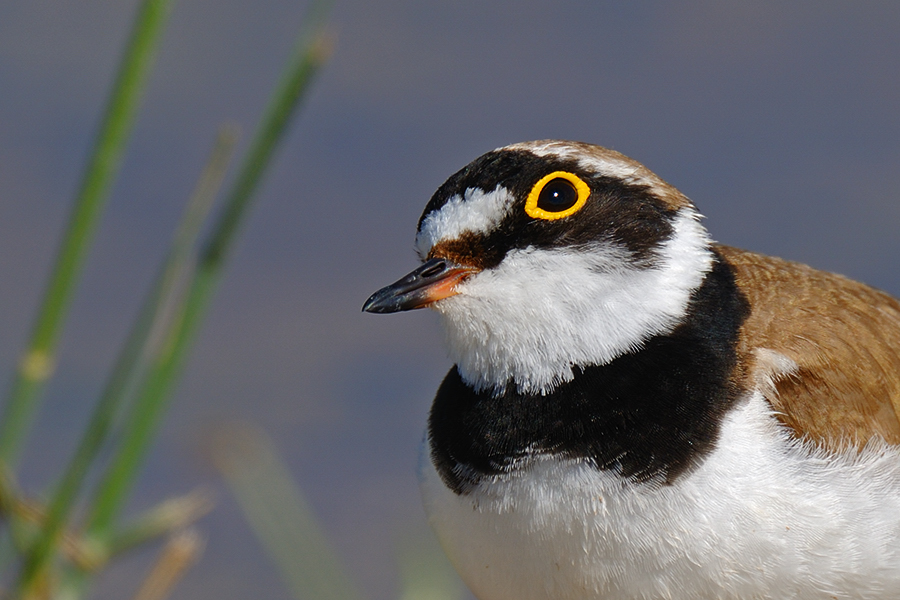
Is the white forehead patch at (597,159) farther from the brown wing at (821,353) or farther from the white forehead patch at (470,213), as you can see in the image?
the brown wing at (821,353)

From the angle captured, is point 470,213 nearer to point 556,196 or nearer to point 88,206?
point 556,196

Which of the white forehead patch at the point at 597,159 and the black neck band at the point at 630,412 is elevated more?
the white forehead patch at the point at 597,159

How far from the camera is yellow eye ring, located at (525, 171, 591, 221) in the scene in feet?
11.3

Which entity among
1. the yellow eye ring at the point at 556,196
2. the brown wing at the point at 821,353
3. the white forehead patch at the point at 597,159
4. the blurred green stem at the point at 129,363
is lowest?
the blurred green stem at the point at 129,363

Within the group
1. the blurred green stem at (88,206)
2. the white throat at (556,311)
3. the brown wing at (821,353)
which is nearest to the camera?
the blurred green stem at (88,206)

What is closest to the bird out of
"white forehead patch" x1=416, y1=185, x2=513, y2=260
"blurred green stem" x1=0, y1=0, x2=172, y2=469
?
"white forehead patch" x1=416, y1=185, x2=513, y2=260

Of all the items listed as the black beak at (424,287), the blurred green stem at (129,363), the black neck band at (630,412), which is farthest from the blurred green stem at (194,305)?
the black neck band at (630,412)

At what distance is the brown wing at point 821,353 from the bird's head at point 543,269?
1.12 feet

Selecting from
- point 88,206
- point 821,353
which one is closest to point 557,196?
point 821,353

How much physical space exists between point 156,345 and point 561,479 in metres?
1.30

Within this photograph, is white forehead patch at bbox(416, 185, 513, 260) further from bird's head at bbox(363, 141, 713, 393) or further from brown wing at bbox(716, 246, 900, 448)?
brown wing at bbox(716, 246, 900, 448)

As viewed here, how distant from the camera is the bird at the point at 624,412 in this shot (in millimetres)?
3264

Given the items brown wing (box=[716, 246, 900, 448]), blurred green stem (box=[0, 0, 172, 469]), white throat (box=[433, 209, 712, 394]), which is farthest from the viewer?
brown wing (box=[716, 246, 900, 448])

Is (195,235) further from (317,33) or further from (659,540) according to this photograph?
(659,540)
